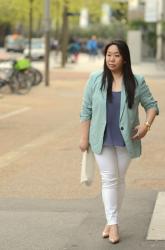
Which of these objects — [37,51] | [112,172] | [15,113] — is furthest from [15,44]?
[112,172]

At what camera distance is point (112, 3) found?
5003 centimetres

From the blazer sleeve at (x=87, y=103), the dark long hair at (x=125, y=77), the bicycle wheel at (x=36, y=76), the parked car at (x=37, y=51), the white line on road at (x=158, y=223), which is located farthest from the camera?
the parked car at (x=37, y=51)

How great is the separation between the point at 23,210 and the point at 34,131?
6499 mm

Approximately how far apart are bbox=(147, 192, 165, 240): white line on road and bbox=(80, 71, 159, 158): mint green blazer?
734 millimetres

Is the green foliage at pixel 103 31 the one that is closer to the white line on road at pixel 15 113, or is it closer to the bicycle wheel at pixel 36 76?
the bicycle wheel at pixel 36 76

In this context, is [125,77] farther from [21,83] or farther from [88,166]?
[21,83]

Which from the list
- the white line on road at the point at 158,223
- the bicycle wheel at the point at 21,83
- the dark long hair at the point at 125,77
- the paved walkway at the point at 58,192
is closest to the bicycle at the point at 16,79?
the bicycle wheel at the point at 21,83

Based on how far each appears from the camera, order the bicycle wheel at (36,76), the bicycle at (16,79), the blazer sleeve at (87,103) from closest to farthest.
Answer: the blazer sleeve at (87,103)
the bicycle at (16,79)
the bicycle wheel at (36,76)

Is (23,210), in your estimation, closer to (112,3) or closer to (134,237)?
(134,237)

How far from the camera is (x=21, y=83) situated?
75.9 feet

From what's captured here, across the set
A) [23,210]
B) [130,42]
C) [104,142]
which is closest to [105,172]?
[104,142]

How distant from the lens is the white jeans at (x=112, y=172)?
6.00 metres

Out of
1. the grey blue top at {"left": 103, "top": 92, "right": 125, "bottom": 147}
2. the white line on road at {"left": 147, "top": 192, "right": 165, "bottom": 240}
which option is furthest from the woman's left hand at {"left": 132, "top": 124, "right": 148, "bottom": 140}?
the white line on road at {"left": 147, "top": 192, "right": 165, "bottom": 240}

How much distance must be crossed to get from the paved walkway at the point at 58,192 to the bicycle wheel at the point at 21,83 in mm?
7146
